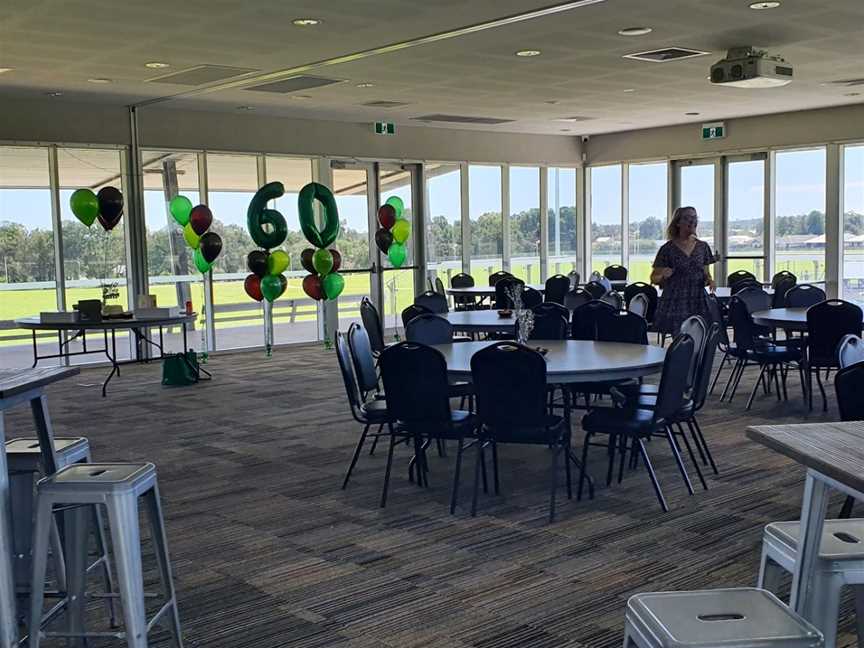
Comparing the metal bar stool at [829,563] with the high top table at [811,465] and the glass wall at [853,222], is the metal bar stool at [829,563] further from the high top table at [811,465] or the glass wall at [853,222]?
the glass wall at [853,222]

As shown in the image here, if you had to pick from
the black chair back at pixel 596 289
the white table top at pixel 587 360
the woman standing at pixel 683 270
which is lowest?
the white table top at pixel 587 360

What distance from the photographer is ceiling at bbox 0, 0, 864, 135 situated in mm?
7105

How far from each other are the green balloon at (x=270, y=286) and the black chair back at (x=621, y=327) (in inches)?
218

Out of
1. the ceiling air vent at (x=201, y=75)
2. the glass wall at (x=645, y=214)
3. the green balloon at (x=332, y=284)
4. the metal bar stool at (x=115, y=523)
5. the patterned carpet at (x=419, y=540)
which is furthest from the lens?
the glass wall at (x=645, y=214)

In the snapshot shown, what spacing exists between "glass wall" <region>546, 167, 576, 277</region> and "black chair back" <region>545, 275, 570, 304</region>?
19.2 feet

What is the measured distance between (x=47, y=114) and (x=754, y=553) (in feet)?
33.2

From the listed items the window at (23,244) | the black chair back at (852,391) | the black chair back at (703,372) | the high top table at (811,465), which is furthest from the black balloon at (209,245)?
the high top table at (811,465)

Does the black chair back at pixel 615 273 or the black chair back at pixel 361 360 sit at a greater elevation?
the black chair back at pixel 615 273

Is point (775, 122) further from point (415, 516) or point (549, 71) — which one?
point (415, 516)

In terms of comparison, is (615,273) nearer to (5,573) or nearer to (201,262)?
(201,262)

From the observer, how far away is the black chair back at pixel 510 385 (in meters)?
4.87

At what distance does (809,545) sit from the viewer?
2.39m

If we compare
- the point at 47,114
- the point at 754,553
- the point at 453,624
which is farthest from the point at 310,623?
the point at 47,114

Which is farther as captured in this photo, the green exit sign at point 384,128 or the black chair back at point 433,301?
the green exit sign at point 384,128
